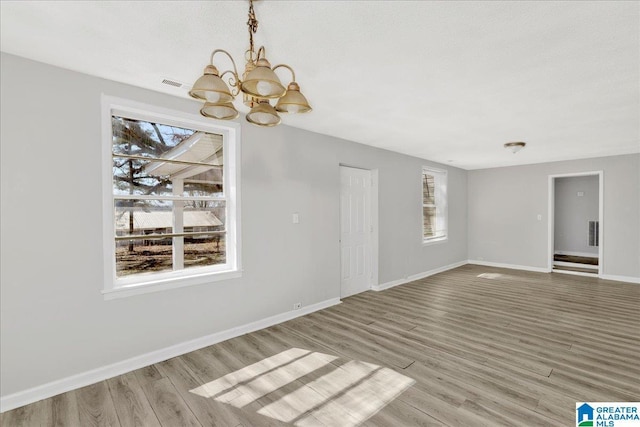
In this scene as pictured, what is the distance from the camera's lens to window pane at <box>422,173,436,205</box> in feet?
22.0

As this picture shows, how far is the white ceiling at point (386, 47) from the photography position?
1.68 meters

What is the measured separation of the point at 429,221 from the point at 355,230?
8.69 ft

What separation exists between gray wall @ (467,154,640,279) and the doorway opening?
3.99 metres

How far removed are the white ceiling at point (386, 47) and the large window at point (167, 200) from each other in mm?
420

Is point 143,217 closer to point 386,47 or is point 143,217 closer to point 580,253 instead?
point 386,47

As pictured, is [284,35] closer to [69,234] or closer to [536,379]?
[69,234]

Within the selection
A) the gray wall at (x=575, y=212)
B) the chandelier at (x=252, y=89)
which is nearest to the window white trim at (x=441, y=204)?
the gray wall at (x=575, y=212)

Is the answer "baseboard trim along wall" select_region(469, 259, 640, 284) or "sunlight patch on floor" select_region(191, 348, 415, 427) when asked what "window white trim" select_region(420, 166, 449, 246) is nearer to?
"baseboard trim along wall" select_region(469, 259, 640, 284)

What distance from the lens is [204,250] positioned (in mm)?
3268

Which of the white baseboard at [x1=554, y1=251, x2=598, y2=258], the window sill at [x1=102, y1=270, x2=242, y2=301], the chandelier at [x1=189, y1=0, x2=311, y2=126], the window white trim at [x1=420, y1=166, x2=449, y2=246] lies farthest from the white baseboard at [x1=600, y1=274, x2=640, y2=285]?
the chandelier at [x1=189, y1=0, x2=311, y2=126]

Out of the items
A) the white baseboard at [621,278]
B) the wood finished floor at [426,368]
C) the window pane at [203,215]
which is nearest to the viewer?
the wood finished floor at [426,368]

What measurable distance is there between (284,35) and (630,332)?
15.6ft

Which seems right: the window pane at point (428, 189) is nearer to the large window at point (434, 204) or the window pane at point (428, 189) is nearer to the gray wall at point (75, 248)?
the large window at point (434, 204)

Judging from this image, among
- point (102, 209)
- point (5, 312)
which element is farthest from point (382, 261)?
point (5, 312)
